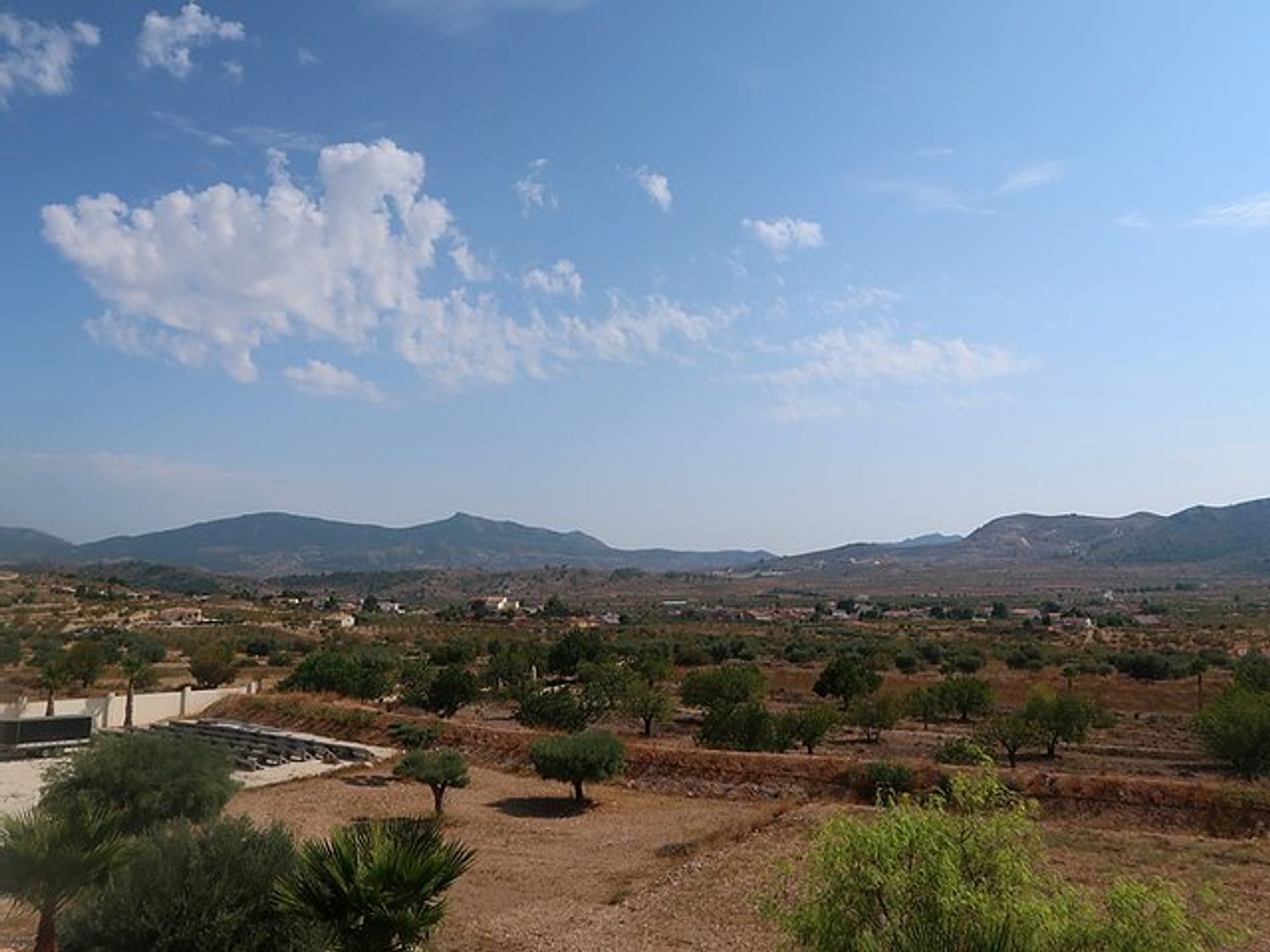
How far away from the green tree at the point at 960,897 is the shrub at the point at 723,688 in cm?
3361

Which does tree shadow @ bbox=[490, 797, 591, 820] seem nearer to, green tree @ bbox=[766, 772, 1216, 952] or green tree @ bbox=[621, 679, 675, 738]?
green tree @ bbox=[621, 679, 675, 738]

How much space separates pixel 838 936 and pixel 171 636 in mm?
71253

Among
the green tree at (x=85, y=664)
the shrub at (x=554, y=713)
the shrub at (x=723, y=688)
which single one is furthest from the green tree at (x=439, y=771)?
the green tree at (x=85, y=664)

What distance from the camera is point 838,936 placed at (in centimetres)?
815

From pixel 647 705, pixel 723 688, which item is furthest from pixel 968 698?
pixel 647 705

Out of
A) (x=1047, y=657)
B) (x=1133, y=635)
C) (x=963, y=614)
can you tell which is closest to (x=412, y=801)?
(x=1047, y=657)

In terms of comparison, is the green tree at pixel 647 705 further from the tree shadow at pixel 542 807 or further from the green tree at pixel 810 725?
the tree shadow at pixel 542 807

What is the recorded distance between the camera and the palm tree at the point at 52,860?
35.6 ft

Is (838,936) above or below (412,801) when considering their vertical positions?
above

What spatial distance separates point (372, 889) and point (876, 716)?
32.5 meters

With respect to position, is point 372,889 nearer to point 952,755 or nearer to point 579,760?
point 579,760

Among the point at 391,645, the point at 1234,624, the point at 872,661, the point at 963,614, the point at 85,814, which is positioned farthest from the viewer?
the point at 963,614

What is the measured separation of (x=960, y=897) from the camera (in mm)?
7582

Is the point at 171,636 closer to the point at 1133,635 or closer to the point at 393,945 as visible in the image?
the point at 393,945
